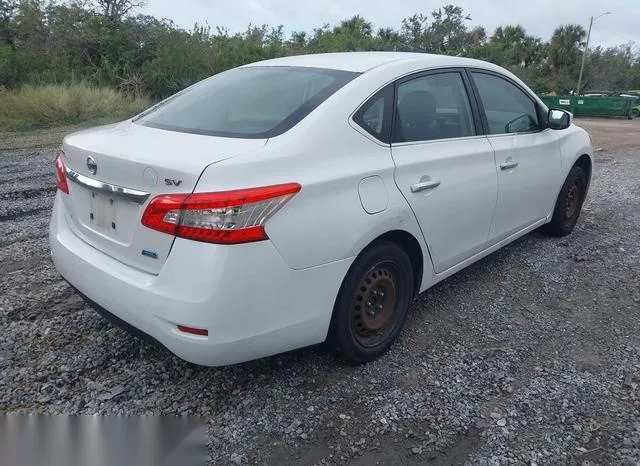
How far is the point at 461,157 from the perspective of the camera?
129 inches

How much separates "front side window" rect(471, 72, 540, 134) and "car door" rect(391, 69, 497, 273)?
0.64 feet

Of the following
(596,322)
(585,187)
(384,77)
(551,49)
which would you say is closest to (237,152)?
(384,77)

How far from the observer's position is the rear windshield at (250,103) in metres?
2.65

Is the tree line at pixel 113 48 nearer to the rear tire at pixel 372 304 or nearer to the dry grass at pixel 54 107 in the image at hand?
the dry grass at pixel 54 107

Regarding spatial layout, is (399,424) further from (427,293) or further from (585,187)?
(585,187)

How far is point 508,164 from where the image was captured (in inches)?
147

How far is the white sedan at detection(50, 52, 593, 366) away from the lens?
86.8 inches

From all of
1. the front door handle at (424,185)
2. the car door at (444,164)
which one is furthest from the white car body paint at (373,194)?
the front door handle at (424,185)

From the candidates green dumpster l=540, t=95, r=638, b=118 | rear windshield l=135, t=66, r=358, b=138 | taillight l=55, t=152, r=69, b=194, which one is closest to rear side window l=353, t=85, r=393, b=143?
rear windshield l=135, t=66, r=358, b=138

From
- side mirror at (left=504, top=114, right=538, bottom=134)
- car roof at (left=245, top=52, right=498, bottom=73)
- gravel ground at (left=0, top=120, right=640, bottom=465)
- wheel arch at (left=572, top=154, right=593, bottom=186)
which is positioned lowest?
gravel ground at (left=0, top=120, right=640, bottom=465)

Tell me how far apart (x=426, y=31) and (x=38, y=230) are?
41457mm

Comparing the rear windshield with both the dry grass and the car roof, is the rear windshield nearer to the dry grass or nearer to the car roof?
the car roof

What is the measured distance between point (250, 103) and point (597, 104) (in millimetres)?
28403

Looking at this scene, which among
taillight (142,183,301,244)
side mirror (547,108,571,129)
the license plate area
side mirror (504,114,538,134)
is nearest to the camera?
taillight (142,183,301,244)
